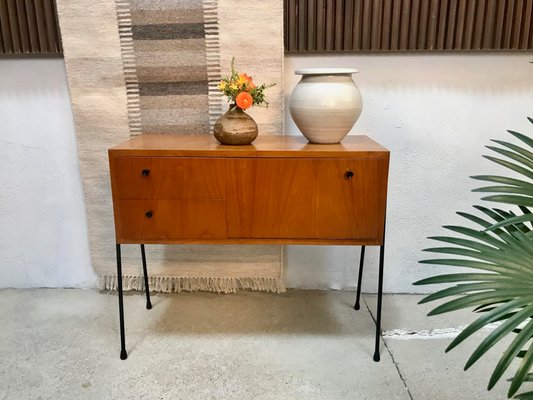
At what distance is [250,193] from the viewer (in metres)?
1.44

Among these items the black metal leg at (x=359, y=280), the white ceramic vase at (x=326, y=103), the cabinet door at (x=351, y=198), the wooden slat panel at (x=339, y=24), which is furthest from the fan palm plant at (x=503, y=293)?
the wooden slat panel at (x=339, y=24)

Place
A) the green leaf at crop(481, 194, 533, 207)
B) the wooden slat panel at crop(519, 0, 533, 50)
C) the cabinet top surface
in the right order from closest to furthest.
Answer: the green leaf at crop(481, 194, 533, 207) → the cabinet top surface → the wooden slat panel at crop(519, 0, 533, 50)

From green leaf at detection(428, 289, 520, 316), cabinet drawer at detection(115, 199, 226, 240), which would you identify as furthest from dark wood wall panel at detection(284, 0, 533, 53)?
green leaf at detection(428, 289, 520, 316)

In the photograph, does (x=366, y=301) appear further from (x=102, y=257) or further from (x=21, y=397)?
(x=21, y=397)

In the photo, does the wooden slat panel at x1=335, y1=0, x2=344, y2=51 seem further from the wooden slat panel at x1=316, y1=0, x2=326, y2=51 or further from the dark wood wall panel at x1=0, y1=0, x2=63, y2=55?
the dark wood wall panel at x1=0, y1=0, x2=63, y2=55

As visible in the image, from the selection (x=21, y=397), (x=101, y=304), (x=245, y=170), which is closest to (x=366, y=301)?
(x=245, y=170)

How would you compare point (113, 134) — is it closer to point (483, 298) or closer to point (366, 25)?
point (366, 25)

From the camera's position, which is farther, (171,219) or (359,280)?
(359,280)

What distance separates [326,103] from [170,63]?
0.71 metres

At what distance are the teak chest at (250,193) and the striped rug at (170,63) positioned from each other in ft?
1.20

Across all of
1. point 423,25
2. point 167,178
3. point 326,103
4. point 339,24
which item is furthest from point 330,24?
point 167,178

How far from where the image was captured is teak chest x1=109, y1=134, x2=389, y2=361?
1400 mm

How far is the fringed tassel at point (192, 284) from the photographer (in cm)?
201

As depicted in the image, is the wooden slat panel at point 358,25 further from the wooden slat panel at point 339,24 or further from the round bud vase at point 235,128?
the round bud vase at point 235,128
